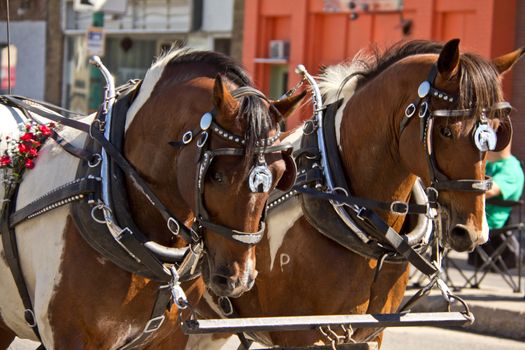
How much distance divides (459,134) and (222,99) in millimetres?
1205

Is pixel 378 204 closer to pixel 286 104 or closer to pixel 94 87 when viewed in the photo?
pixel 286 104

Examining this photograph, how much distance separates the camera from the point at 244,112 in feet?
13.5

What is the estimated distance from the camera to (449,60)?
15.7ft

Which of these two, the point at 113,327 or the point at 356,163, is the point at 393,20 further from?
the point at 113,327

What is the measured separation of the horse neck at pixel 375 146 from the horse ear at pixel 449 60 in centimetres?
35

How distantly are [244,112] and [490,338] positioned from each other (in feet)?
18.7

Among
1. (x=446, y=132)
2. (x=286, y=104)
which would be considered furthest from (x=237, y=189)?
(x=446, y=132)

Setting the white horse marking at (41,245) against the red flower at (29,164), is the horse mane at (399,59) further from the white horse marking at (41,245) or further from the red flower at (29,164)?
the red flower at (29,164)

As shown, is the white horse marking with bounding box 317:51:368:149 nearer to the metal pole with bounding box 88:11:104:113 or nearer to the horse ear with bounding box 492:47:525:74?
the horse ear with bounding box 492:47:525:74

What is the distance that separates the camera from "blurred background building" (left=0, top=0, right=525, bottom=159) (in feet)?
55.5

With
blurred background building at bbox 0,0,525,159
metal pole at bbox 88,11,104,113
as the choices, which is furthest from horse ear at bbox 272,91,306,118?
metal pole at bbox 88,11,104,113

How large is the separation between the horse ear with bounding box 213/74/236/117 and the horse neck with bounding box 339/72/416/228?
1217 mm

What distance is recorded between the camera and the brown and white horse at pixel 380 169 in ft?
15.5

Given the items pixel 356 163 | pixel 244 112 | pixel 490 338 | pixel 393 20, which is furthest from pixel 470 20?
pixel 244 112
